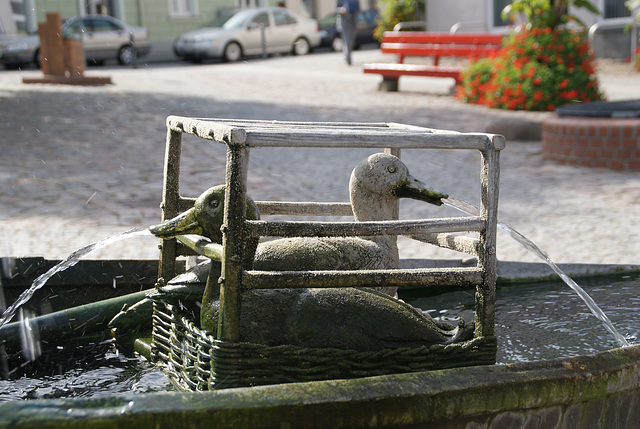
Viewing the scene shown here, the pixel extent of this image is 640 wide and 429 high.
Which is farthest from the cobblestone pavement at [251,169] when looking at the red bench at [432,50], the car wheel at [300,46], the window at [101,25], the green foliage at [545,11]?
the car wheel at [300,46]

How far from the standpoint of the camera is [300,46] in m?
25.2

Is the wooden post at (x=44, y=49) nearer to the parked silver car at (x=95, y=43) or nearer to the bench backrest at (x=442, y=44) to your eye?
the parked silver car at (x=95, y=43)

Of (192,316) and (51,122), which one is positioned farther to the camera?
(51,122)

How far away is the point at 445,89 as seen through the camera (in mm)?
14930

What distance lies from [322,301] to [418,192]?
0.66m

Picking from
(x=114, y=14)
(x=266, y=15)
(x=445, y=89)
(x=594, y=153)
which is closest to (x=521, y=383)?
(x=594, y=153)

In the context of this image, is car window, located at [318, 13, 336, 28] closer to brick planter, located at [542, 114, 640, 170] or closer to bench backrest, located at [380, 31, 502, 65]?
bench backrest, located at [380, 31, 502, 65]

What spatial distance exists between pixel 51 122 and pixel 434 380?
31.0 ft

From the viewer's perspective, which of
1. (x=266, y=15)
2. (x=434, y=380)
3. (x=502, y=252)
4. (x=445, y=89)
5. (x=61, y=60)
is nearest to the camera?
(x=434, y=380)

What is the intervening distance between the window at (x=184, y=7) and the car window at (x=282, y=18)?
6540 millimetres

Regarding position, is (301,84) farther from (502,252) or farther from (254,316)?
(254,316)

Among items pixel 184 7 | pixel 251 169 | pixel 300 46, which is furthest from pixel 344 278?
pixel 184 7

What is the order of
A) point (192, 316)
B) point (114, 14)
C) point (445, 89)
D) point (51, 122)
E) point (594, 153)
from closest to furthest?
point (192, 316) < point (594, 153) < point (51, 122) < point (445, 89) < point (114, 14)

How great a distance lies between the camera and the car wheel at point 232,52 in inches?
899
